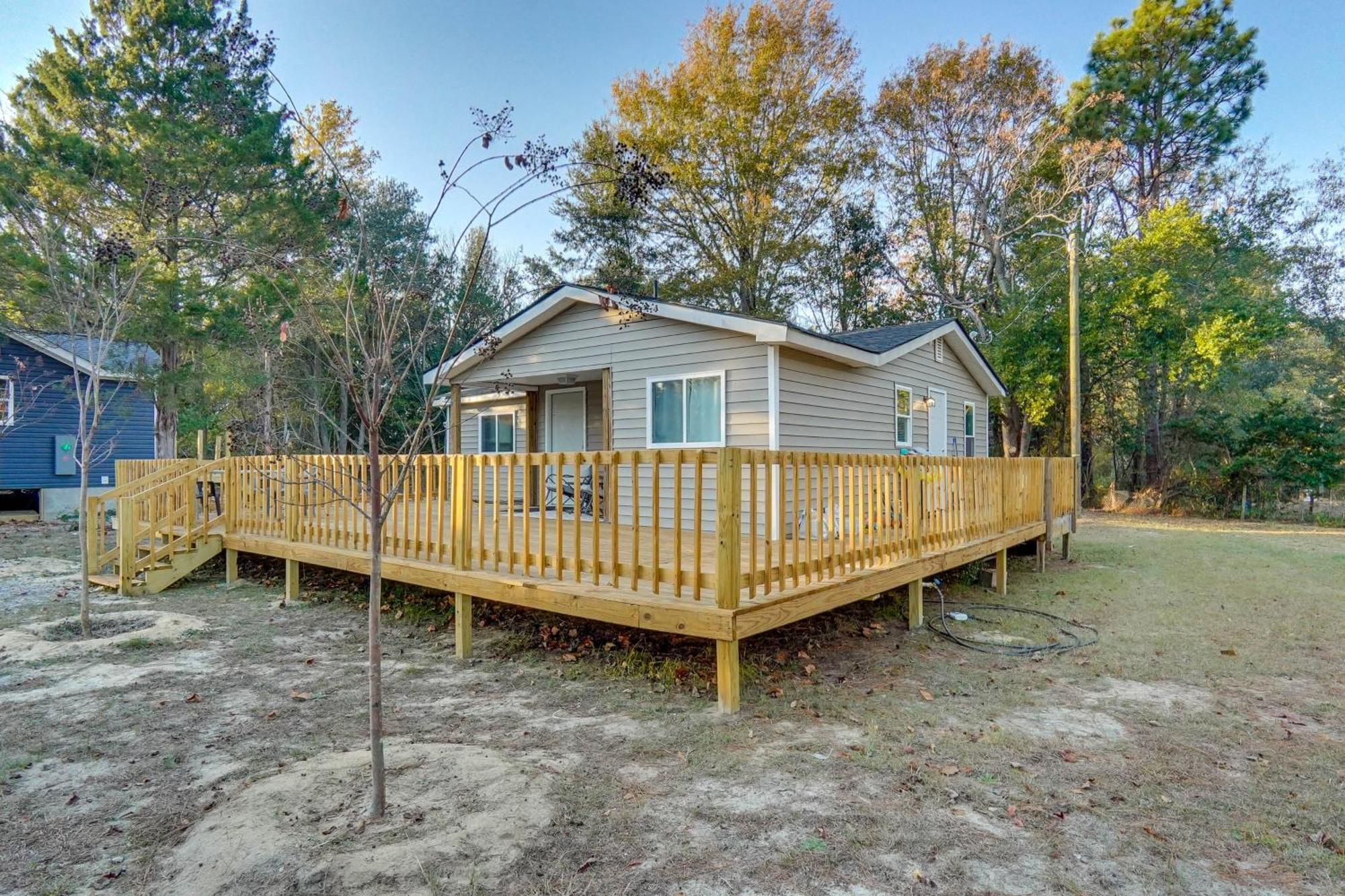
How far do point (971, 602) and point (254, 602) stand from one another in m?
7.11

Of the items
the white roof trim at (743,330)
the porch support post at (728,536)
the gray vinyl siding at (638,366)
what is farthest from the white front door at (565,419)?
the porch support post at (728,536)

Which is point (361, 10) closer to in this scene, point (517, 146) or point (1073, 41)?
point (517, 146)

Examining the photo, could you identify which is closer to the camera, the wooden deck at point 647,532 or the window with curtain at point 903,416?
the wooden deck at point 647,532

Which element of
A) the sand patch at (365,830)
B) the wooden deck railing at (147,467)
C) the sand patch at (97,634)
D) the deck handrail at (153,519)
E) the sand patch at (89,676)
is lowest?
the sand patch at (89,676)

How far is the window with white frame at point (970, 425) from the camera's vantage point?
43.1 ft

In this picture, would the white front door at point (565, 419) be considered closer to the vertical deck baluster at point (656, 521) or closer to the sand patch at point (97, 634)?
the sand patch at point (97, 634)

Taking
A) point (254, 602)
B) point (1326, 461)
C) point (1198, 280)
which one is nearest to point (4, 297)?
point (254, 602)

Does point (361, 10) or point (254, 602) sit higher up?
point (361, 10)

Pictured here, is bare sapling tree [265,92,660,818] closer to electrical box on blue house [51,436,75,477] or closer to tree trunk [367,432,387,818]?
tree trunk [367,432,387,818]

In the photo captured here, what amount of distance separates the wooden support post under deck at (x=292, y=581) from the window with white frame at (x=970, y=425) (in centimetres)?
1132

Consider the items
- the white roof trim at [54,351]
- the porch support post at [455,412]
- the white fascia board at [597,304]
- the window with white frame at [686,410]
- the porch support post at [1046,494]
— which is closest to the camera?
the white fascia board at [597,304]

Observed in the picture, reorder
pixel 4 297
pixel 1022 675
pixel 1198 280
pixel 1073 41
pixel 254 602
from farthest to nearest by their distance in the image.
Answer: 1. pixel 1073 41
2. pixel 1198 280
3. pixel 4 297
4. pixel 254 602
5. pixel 1022 675

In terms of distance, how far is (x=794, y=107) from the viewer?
69.2ft

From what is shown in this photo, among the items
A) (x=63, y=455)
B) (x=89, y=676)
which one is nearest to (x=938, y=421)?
(x=89, y=676)
